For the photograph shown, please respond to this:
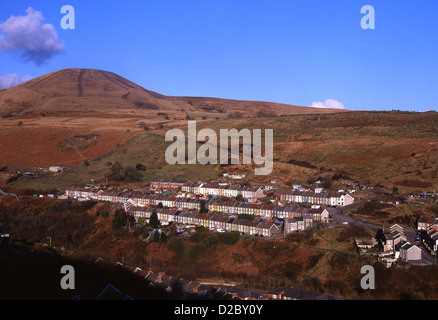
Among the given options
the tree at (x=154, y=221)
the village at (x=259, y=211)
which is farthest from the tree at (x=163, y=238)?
the tree at (x=154, y=221)

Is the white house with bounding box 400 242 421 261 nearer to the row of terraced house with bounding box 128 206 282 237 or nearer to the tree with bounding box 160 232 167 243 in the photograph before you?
the row of terraced house with bounding box 128 206 282 237

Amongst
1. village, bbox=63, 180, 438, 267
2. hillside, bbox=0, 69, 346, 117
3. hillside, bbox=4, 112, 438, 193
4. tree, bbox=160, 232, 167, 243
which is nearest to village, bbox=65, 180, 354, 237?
village, bbox=63, 180, 438, 267

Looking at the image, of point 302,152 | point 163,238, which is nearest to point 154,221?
point 163,238

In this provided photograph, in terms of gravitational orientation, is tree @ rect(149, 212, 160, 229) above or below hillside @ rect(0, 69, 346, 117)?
below

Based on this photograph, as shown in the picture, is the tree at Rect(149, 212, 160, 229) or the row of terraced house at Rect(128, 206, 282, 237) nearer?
the row of terraced house at Rect(128, 206, 282, 237)

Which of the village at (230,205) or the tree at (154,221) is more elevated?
the village at (230,205)

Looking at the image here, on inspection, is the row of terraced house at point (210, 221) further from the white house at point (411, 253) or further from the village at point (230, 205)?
the white house at point (411, 253)

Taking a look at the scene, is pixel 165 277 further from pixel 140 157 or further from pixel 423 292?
pixel 140 157

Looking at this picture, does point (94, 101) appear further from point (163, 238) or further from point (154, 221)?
point (163, 238)

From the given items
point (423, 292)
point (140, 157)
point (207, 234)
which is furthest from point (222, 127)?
point (423, 292)

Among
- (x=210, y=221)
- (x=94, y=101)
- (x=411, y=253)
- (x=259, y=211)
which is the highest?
(x=94, y=101)
